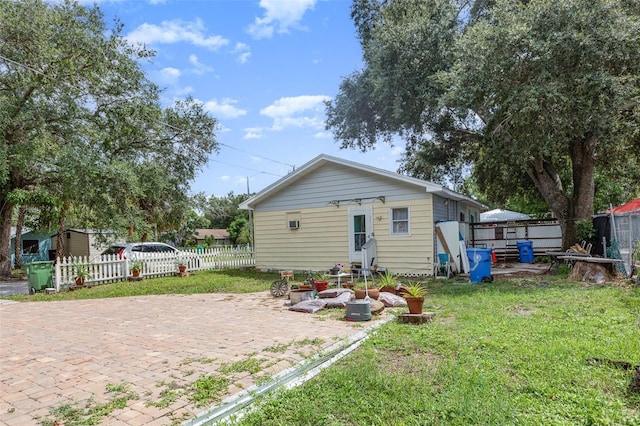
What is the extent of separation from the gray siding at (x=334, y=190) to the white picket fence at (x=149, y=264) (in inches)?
123

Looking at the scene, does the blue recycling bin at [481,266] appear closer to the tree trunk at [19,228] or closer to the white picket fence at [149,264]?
the white picket fence at [149,264]

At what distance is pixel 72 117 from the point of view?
14.7 metres

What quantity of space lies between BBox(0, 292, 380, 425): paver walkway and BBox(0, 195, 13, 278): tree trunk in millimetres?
10395

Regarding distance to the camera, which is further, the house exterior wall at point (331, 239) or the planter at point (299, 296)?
the house exterior wall at point (331, 239)

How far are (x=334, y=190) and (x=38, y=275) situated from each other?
940cm

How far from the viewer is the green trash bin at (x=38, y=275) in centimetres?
1078

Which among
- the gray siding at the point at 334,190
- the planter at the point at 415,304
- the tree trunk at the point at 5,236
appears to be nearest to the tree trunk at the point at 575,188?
the gray siding at the point at 334,190

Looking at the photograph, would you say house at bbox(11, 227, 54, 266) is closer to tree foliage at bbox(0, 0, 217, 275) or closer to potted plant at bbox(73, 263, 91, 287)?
tree foliage at bbox(0, 0, 217, 275)

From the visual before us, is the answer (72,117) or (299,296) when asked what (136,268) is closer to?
(72,117)

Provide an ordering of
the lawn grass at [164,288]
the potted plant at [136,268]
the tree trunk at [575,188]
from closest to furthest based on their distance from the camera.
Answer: the lawn grass at [164,288], the tree trunk at [575,188], the potted plant at [136,268]

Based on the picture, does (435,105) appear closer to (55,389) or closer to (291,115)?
(291,115)

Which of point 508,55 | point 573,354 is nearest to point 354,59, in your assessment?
point 508,55

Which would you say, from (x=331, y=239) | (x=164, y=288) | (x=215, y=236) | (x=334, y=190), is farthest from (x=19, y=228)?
(x=215, y=236)

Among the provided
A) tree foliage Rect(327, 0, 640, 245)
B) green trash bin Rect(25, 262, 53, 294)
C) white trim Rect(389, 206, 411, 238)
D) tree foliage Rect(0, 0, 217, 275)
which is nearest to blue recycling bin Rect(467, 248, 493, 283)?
white trim Rect(389, 206, 411, 238)
